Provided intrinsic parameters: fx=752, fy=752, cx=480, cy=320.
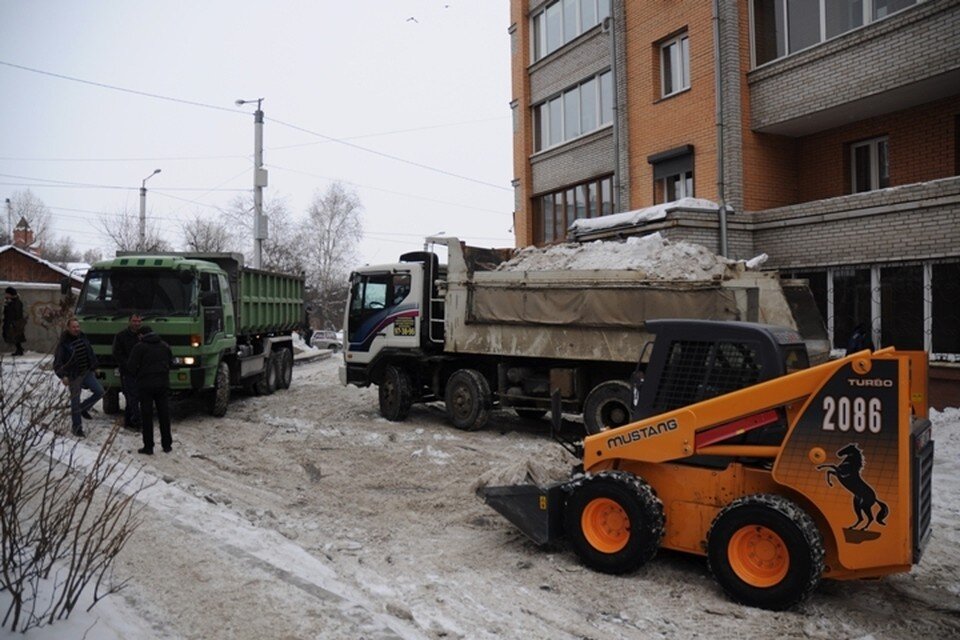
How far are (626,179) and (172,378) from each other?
11.7 meters

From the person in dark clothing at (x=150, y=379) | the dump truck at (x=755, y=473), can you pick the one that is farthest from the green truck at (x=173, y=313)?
the dump truck at (x=755, y=473)

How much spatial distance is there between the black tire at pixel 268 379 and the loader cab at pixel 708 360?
13.0m

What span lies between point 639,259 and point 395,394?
5339 mm

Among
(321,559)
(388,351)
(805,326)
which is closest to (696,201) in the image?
(805,326)

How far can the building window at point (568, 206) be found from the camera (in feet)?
66.8

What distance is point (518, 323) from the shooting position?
12953mm

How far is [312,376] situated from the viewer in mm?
22812

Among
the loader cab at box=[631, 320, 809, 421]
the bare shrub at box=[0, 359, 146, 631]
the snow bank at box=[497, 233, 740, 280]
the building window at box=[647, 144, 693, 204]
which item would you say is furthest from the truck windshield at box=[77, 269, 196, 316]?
the building window at box=[647, 144, 693, 204]

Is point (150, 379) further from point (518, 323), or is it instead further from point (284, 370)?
point (284, 370)

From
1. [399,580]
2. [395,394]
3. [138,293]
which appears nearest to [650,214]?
[395,394]

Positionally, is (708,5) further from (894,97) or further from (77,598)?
(77,598)

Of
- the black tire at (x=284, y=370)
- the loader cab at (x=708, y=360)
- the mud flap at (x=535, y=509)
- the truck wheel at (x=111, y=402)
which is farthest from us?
the black tire at (x=284, y=370)

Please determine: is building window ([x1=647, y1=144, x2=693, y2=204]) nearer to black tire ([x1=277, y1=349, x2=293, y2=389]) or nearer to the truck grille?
black tire ([x1=277, y1=349, x2=293, y2=389])

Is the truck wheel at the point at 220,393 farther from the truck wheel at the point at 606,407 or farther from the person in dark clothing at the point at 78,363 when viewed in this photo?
the truck wheel at the point at 606,407
